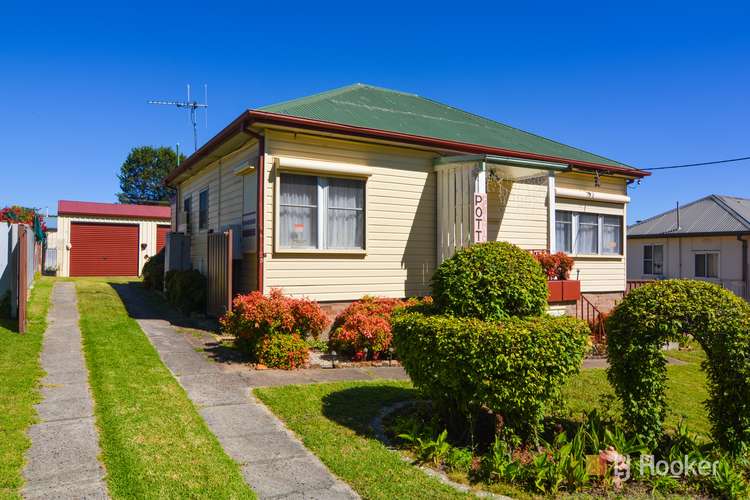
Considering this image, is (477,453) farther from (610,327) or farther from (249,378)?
(249,378)

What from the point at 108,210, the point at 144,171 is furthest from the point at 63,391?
the point at 144,171

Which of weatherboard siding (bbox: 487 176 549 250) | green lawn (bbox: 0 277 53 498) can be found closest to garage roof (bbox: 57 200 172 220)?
green lawn (bbox: 0 277 53 498)

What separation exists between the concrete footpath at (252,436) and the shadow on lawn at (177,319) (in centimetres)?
40

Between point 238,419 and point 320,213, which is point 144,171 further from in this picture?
point 238,419

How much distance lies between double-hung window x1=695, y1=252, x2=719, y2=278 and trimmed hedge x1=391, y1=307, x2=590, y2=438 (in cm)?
2445

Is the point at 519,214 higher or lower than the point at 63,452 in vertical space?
higher

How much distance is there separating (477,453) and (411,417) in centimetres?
96

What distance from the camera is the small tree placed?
61.8m

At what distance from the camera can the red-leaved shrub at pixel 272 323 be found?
25.6 feet

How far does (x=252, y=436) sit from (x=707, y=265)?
87.4 ft

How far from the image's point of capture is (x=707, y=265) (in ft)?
82.5

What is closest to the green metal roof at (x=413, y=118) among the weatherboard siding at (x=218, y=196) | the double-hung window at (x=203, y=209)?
the weatherboard siding at (x=218, y=196)

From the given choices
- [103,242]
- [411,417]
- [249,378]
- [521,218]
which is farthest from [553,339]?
[103,242]

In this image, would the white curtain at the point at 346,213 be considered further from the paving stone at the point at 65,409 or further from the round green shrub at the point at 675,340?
the round green shrub at the point at 675,340
